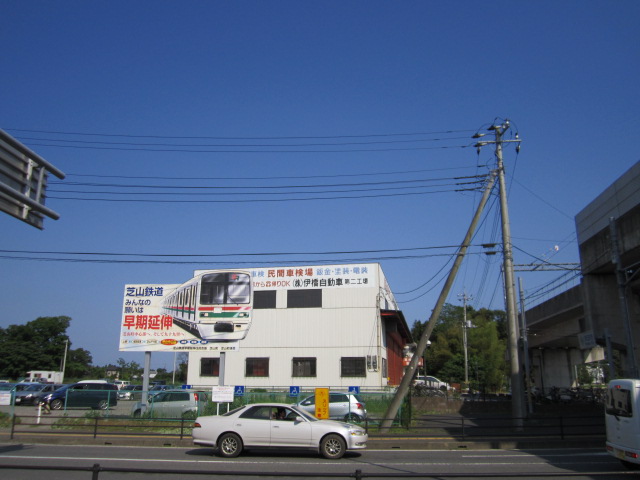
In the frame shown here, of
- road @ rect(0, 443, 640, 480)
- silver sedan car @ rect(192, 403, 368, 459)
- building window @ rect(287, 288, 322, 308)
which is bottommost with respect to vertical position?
road @ rect(0, 443, 640, 480)

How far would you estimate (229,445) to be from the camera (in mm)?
14555

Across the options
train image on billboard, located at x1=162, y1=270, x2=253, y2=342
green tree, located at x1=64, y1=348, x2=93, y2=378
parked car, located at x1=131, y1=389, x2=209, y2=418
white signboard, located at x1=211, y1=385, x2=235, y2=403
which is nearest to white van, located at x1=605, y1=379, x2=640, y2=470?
white signboard, located at x1=211, y1=385, x2=235, y2=403

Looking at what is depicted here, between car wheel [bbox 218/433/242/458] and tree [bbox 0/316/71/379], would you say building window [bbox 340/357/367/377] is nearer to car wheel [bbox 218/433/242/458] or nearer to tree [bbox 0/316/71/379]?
car wheel [bbox 218/433/242/458]

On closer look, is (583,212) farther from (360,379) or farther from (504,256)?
(360,379)

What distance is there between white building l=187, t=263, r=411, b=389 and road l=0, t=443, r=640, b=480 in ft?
73.6

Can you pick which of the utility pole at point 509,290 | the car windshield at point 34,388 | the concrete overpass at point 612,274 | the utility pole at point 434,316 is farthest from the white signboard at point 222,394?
the car windshield at point 34,388

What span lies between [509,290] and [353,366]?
19.3 m

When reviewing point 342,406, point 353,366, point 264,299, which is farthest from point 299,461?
point 264,299

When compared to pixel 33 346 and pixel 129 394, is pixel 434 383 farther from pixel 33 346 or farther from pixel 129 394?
pixel 33 346

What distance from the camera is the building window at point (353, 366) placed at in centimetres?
3894

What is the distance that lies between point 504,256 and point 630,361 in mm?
6536

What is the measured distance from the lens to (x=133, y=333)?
30.2 meters

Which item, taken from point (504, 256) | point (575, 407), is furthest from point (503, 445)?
point (575, 407)

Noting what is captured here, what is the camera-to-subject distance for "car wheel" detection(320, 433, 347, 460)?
14.4m
